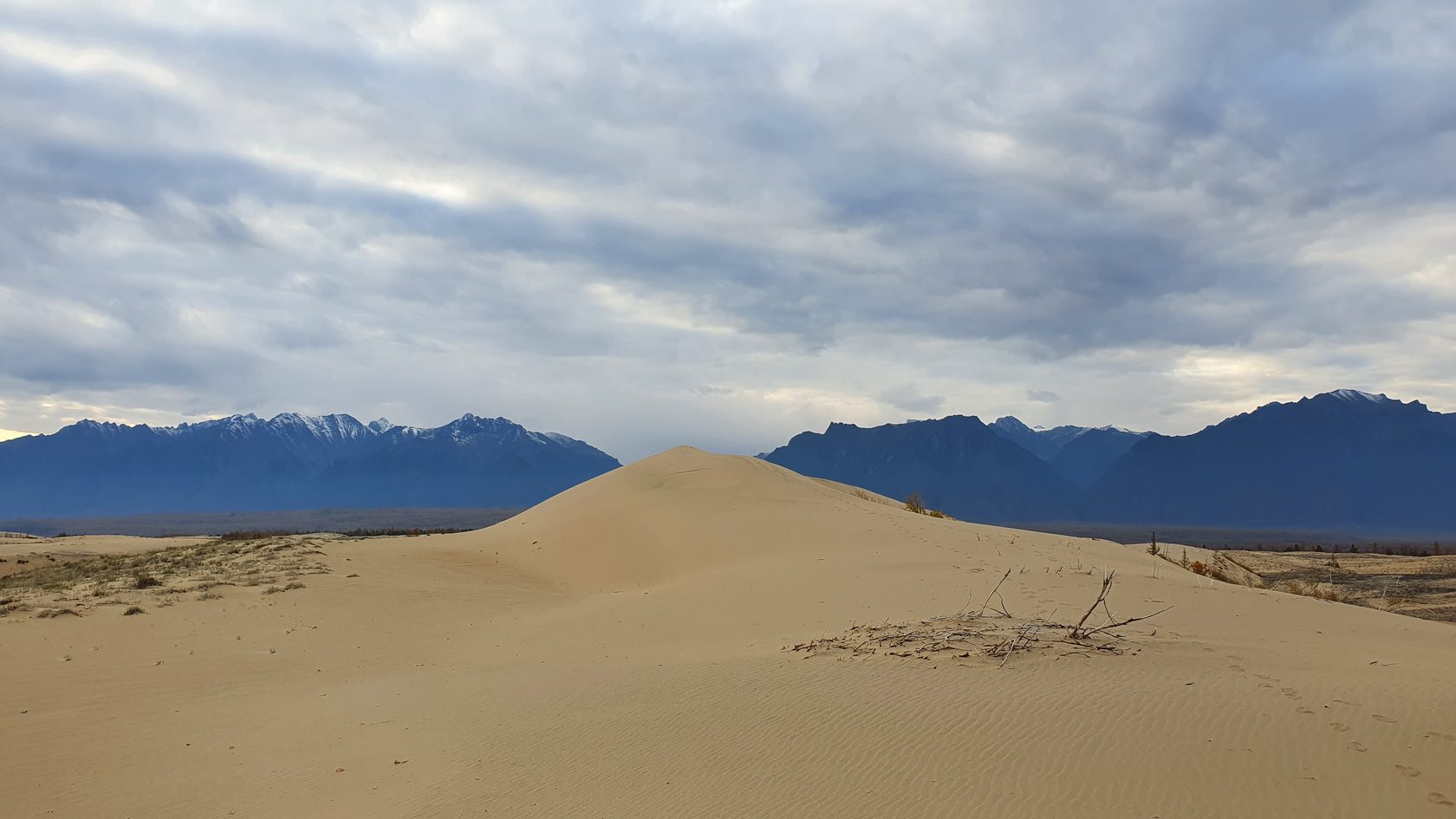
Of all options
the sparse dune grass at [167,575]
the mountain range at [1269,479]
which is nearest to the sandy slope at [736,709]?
the sparse dune grass at [167,575]

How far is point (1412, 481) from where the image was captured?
155 meters

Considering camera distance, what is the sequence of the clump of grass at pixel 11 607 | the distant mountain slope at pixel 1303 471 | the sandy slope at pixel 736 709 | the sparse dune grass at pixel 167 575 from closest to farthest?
the sandy slope at pixel 736 709
the clump of grass at pixel 11 607
the sparse dune grass at pixel 167 575
the distant mountain slope at pixel 1303 471

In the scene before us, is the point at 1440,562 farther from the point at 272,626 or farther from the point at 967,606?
the point at 272,626

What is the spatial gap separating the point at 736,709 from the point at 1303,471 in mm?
200721

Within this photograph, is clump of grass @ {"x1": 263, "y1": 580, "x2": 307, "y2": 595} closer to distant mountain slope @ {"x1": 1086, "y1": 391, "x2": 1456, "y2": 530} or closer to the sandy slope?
the sandy slope

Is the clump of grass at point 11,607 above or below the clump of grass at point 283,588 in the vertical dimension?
below

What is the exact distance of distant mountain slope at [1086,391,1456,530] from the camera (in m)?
148

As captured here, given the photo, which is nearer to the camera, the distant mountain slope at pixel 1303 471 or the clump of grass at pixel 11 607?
the clump of grass at pixel 11 607

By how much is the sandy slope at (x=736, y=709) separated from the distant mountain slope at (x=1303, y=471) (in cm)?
15782

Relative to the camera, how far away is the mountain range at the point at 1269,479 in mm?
149000

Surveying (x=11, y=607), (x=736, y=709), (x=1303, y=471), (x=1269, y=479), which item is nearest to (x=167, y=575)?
(x=11, y=607)

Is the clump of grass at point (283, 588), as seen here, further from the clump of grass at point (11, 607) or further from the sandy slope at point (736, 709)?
the clump of grass at point (11, 607)

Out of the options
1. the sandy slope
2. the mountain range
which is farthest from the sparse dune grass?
the mountain range

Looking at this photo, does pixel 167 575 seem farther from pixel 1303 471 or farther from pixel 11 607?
pixel 1303 471
